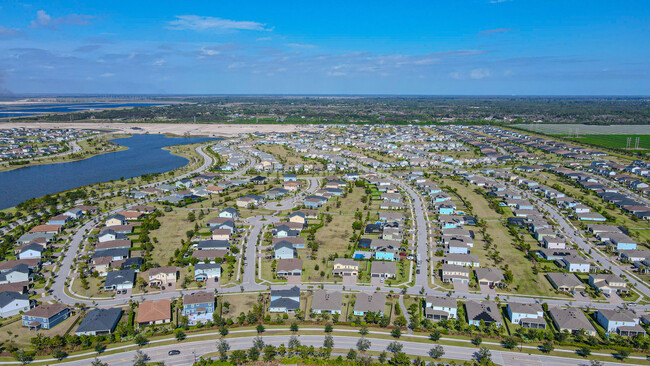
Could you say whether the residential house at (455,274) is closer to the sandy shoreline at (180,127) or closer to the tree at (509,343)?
the tree at (509,343)

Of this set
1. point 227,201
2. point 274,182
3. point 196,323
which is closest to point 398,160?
point 274,182

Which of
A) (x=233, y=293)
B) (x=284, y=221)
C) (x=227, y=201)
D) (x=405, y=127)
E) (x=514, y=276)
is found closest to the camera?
(x=233, y=293)

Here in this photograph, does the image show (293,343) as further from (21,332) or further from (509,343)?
(21,332)

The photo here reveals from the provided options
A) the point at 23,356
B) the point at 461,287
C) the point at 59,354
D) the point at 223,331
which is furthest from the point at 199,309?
the point at 461,287

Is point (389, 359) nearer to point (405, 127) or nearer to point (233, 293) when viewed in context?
point (233, 293)

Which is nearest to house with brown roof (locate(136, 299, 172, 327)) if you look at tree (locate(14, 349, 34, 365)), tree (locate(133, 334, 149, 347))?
tree (locate(133, 334, 149, 347))

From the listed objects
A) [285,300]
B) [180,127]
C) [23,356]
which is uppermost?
[180,127]

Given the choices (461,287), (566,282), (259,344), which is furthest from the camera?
(461,287)
